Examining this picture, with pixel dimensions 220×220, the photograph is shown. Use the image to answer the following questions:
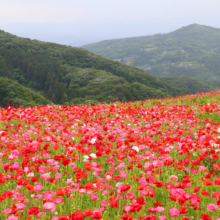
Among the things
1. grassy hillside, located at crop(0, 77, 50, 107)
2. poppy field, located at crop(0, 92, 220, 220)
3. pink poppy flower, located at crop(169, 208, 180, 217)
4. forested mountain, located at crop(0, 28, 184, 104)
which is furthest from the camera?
forested mountain, located at crop(0, 28, 184, 104)

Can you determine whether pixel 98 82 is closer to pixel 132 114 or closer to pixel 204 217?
pixel 132 114

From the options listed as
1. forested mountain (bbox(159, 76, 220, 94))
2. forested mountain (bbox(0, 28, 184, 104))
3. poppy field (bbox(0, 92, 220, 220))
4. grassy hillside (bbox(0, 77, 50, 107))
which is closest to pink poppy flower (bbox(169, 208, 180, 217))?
poppy field (bbox(0, 92, 220, 220))

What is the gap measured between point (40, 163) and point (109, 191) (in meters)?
1.47

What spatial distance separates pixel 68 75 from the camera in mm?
122125

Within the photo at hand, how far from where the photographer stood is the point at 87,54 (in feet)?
502

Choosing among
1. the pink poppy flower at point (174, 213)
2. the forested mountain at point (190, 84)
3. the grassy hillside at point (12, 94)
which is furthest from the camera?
the forested mountain at point (190, 84)

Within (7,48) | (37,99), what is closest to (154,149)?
(37,99)

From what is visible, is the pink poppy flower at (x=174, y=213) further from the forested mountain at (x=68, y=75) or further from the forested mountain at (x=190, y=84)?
the forested mountain at (x=190, y=84)

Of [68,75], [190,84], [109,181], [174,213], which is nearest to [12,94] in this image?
[68,75]

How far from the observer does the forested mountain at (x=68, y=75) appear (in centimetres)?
9919

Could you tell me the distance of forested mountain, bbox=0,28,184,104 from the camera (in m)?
99.2

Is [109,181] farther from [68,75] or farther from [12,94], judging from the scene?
[68,75]

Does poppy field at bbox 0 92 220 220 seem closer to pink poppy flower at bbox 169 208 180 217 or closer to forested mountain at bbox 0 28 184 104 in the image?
pink poppy flower at bbox 169 208 180 217

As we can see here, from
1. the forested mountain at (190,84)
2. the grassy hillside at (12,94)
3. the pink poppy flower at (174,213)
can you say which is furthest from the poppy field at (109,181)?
the forested mountain at (190,84)
